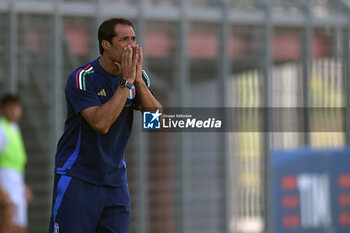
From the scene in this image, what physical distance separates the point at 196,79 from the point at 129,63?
494 centimetres

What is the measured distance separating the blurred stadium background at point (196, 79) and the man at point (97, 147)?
409 cm

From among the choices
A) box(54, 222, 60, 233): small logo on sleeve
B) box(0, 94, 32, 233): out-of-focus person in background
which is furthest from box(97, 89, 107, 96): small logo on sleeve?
box(0, 94, 32, 233): out-of-focus person in background

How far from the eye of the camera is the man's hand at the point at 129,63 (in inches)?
148

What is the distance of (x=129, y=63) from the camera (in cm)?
378

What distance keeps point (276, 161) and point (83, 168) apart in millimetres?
3769

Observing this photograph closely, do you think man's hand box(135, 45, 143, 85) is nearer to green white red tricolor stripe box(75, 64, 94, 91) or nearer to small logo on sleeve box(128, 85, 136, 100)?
small logo on sleeve box(128, 85, 136, 100)

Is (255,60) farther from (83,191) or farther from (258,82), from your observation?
(83,191)

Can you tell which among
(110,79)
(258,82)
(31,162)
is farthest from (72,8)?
(110,79)

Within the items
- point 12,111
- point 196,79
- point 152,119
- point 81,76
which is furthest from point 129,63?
point 196,79

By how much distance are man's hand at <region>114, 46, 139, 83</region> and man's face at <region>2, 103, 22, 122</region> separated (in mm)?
3956

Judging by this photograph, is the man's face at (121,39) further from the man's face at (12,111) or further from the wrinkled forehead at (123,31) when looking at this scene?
the man's face at (12,111)

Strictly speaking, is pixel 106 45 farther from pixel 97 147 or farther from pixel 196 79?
pixel 196 79

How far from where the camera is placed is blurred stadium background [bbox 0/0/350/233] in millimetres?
8109

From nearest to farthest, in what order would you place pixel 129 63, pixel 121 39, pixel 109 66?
A: pixel 129 63 → pixel 121 39 → pixel 109 66
